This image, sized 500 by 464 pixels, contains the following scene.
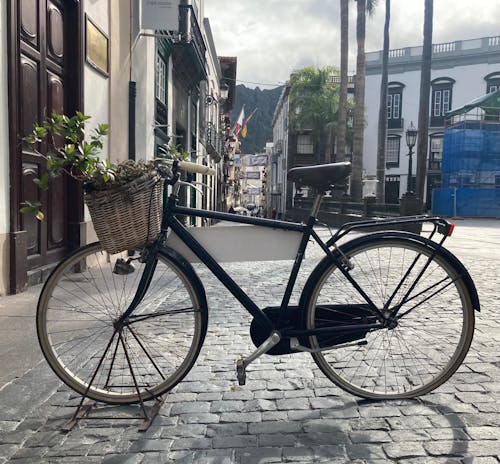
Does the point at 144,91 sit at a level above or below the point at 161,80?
below

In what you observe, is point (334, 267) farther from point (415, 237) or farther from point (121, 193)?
point (121, 193)

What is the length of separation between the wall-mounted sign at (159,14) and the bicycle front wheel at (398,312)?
793 cm

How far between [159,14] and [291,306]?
8.24 metres

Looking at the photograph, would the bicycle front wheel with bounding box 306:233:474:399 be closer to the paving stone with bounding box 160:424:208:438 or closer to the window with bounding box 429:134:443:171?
the paving stone with bounding box 160:424:208:438

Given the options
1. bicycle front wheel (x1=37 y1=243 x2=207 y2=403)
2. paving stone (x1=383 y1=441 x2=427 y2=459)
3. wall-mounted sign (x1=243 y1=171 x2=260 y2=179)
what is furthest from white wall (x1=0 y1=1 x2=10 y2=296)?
wall-mounted sign (x1=243 y1=171 x2=260 y2=179)

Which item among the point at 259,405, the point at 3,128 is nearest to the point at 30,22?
the point at 3,128

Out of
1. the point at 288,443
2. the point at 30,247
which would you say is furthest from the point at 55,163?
the point at 30,247

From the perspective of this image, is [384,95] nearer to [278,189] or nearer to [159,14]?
[159,14]

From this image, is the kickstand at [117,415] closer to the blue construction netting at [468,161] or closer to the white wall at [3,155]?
the white wall at [3,155]

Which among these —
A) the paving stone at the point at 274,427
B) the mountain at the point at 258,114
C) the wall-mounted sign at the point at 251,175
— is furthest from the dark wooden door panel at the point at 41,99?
the mountain at the point at 258,114

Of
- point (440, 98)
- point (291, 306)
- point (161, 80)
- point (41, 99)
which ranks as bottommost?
point (291, 306)

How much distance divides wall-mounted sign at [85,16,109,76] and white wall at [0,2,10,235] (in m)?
2.26

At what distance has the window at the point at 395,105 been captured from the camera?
46.7 m

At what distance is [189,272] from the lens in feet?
8.51
